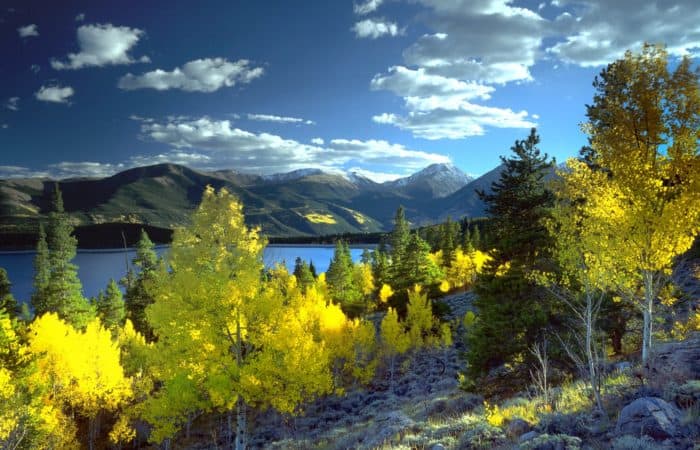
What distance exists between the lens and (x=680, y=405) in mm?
7891

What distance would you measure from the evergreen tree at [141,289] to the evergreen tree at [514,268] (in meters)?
42.4

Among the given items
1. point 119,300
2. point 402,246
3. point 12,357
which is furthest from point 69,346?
point 402,246

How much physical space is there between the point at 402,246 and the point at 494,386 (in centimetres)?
4176

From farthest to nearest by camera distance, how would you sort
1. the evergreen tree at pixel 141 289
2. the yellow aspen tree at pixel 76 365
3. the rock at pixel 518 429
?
the evergreen tree at pixel 141 289
the yellow aspen tree at pixel 76 365
the rock at pixel 518 429

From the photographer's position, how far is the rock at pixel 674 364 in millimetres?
9227

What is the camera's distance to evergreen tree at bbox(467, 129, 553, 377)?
61.9 feet

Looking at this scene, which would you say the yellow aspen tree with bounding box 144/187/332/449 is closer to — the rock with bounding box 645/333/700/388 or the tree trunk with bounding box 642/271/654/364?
the rock with bounding box 645/333/700/388

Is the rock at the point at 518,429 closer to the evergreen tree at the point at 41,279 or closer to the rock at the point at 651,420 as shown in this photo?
the rock at the point at 651,420

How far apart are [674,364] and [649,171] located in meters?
6.40

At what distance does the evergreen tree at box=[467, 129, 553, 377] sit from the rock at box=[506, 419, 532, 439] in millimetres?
9794

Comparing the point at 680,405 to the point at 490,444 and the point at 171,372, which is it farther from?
the point at 171,372

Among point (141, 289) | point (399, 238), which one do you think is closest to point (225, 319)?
point (141, 289)

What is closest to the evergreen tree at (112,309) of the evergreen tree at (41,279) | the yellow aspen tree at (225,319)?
the evergreen tree at (41,279)

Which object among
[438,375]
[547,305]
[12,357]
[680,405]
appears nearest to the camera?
[680,405]
